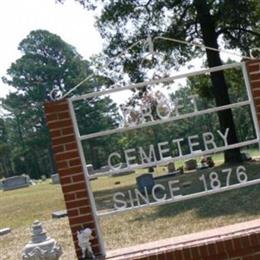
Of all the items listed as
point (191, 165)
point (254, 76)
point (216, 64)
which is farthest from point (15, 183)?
point (254, 76)

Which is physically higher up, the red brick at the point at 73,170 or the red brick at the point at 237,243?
the red brick at the point at 73,170

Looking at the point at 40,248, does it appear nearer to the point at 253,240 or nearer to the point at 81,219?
the point at 81,219

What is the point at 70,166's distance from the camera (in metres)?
5.70

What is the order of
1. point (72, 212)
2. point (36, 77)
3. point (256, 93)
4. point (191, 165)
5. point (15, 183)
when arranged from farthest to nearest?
point (36, 77)
point (15, 183)
point (191, 165)
point (256, 93)
point (72, 212)

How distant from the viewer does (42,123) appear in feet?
241

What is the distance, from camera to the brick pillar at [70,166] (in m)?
5.67

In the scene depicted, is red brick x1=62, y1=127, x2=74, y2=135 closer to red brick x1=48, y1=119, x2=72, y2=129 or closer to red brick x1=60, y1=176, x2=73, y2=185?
red brick x1=48, y1=119, x2=72, y2=129

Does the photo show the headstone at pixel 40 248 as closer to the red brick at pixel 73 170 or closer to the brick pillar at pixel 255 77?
the red brick at pixel 73 170

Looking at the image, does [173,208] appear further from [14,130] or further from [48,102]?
[14,130]

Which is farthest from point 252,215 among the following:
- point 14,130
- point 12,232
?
point 14,130

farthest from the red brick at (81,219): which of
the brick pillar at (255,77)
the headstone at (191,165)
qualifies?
the headstone at (191,165)

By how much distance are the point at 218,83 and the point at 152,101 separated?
1736 cm

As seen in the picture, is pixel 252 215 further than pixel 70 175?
Yes

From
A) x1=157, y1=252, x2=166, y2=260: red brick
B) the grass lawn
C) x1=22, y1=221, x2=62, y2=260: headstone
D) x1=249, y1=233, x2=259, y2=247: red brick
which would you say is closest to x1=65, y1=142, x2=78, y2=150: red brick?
x1=22, y1=221, x2=62, y2=260: headstone
